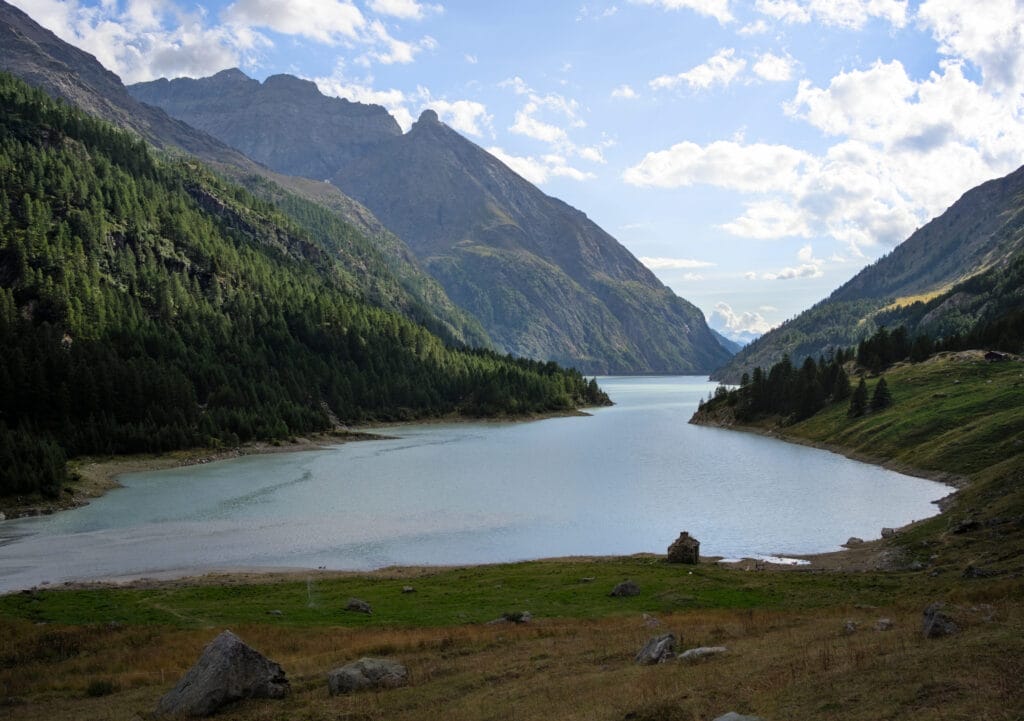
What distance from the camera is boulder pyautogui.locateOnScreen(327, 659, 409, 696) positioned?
24250 mm

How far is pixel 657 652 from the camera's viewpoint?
25422 millimetres

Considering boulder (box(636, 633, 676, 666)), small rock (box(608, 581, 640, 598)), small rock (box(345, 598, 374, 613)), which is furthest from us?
small rock (box(608, 581, 640, 598))

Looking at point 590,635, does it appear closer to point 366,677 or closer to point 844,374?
A: point 366,677

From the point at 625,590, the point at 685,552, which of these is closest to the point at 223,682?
the point at 625,590

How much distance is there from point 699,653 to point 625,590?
64.5 feet

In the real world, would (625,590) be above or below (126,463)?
below

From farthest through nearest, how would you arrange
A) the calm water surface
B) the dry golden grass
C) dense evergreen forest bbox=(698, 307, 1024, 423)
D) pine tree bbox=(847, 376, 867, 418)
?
dense evergreen forest bbox=(698, 307, 1024, 423) < pine tree bbox=(847, 376, 867, 418) < the calm water surface < the dry golden grass

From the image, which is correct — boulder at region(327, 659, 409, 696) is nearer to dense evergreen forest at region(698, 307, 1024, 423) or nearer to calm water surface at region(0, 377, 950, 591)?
calm water surface at region(0, 377, 950, 591)

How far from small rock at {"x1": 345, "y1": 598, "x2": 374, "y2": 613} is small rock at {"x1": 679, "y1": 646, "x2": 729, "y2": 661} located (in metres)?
22.4

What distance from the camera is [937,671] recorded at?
1805 centimetres

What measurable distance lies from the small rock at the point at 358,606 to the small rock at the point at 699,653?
22.4 m

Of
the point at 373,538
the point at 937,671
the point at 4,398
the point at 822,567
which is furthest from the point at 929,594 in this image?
the point at 4,398

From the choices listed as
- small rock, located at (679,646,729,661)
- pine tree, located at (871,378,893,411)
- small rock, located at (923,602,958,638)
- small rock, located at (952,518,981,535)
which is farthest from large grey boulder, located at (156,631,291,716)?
pine tree, located at (871,378,893,411)

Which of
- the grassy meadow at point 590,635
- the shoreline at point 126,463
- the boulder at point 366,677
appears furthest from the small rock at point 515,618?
the shoreline at point 126,463
